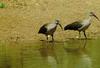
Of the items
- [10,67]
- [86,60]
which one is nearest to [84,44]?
[86,60]

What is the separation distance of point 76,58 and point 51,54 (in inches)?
50.1

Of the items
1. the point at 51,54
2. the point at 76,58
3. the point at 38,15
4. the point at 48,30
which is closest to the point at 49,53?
the point at 51,54

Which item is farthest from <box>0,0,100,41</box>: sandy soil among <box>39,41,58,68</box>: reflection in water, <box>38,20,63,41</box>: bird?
<box>39,41,58,68</box>: reflection in water

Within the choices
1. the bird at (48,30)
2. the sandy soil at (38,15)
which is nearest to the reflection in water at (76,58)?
the bird at (48,30)

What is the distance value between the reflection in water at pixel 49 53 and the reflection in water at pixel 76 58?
0.35 meters

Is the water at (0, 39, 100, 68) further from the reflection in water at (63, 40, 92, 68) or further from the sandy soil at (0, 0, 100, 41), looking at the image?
the sandy soil at (0, 0, 100, 41)

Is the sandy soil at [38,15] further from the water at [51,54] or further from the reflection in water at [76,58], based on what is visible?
the reflection in water at [76,58]

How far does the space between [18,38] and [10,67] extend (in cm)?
630

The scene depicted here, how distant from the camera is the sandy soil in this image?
23.1 metres

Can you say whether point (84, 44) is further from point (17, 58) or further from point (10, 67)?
point (10, 67)

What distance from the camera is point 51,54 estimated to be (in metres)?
18.3

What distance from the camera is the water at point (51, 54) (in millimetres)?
16219

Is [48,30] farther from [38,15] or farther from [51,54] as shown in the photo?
[38,15]

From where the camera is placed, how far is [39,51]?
1898 centimetres
